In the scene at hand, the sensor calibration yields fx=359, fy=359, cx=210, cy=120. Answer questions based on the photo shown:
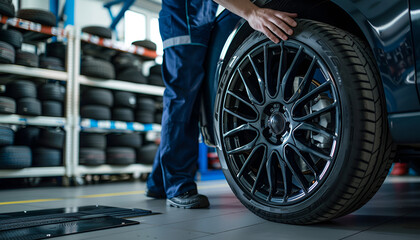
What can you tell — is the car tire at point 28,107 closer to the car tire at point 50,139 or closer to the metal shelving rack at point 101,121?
the car tire at point 50,139

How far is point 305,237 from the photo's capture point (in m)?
1.06

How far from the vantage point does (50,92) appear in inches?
145

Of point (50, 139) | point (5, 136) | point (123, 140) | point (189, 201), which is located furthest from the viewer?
point (123, 140)

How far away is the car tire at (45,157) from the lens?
352 centimetres

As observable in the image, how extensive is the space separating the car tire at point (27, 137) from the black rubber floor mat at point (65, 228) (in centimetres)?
242

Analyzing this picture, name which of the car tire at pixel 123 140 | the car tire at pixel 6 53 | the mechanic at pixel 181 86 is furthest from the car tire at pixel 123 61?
the mechanic at pixel 181 86

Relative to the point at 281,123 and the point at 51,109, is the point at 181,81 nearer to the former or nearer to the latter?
the point at 281,123

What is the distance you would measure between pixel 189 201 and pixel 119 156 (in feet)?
7.98

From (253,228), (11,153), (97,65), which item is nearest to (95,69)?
(97,65)

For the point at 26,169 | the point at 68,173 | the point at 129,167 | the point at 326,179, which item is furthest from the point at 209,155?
the point at 326,179

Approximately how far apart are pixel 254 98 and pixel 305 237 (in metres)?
0.54

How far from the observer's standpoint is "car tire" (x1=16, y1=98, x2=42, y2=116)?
343cm

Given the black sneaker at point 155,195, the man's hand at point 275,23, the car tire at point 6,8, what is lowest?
the black sneaker at point 155,195

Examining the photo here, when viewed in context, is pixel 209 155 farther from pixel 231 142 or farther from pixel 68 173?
pixel 231 142
